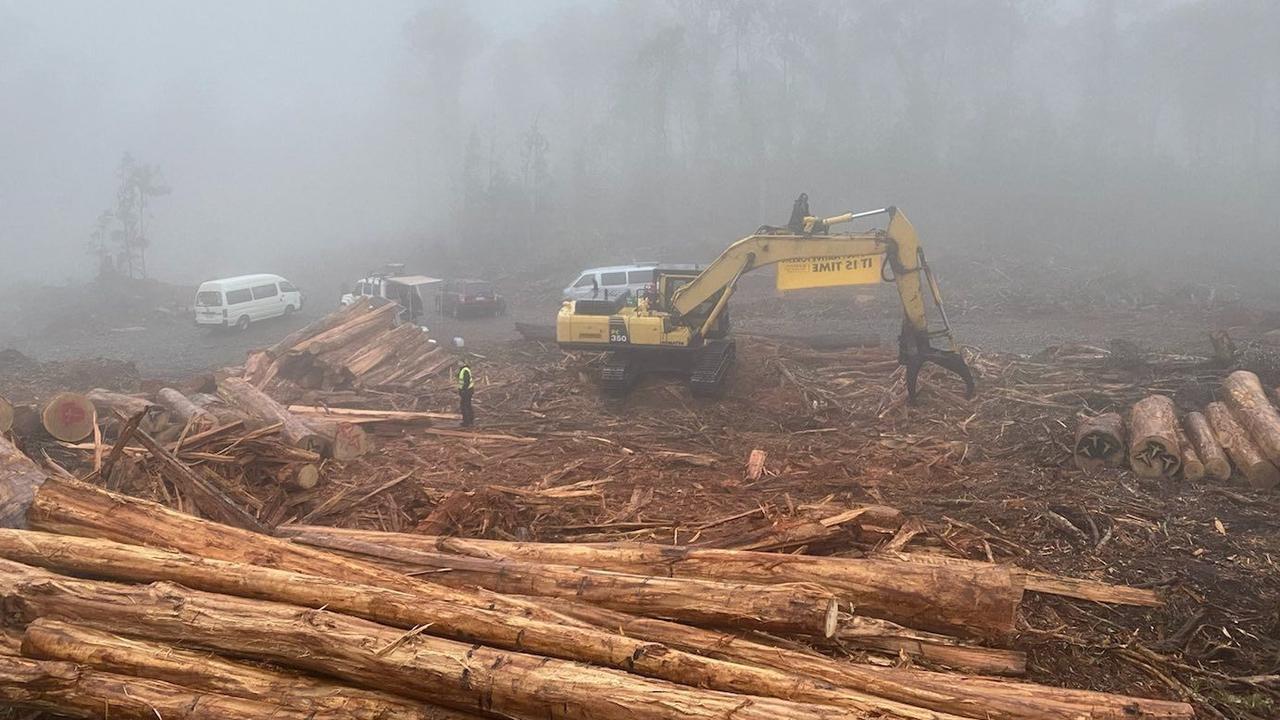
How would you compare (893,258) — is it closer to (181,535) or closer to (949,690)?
(949,690)

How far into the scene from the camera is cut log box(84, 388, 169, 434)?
10586 millimetres

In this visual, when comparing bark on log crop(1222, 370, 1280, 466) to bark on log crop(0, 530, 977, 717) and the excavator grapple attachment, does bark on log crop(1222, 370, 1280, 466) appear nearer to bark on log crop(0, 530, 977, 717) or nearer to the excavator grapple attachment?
the excavator grapple attachment

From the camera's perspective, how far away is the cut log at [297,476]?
8828 mm

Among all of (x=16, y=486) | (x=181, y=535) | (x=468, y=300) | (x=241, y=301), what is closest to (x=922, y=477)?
(x=181, y=535)

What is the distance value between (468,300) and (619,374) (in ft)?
46.8

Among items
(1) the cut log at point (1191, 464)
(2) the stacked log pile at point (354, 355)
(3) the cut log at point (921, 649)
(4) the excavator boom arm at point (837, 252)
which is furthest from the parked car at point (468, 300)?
(3) the cut log at point (921, 649)

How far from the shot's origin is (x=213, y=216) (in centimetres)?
6166

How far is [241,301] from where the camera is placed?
24703 mm

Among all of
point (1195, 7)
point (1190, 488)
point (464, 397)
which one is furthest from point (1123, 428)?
point (1195, 7)

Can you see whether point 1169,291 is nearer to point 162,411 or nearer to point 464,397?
point 464,397

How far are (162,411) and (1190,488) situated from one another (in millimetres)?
12961

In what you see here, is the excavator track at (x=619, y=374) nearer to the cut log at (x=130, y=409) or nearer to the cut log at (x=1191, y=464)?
the cut log at (x=130, y=409)

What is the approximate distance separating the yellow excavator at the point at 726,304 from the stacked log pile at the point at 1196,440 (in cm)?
298

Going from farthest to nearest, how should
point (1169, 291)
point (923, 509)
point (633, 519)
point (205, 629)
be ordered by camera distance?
point (1169, 291) < point (923, 509) < point (633, 519) < point (205, 629)
